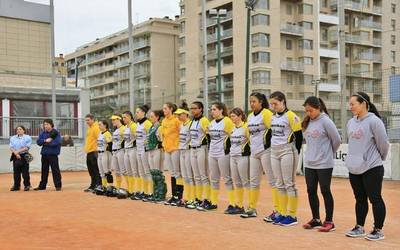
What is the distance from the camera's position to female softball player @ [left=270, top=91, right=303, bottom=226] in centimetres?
848

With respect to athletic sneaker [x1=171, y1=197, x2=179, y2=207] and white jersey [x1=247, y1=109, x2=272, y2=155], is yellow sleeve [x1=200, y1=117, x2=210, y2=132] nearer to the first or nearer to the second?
white jersey [x1=247, y1=109, x2=272, y2=155]

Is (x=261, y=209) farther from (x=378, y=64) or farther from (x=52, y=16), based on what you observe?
(x=378, y=64)

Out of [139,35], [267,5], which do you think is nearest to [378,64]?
[267,5]

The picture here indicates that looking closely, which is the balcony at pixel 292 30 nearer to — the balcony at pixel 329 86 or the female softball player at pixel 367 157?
the balcony at pixel 329 86

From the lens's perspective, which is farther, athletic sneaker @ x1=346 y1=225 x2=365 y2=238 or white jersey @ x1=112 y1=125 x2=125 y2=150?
white jersey @ x1=112 y1=125 x2=125 y2=150

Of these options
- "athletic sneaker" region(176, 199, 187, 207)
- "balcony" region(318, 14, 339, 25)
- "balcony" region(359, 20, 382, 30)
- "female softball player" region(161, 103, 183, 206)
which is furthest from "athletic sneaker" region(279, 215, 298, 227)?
"balcony" region(359, 20, 382, 30)

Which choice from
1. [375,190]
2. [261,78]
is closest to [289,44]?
[261,78]

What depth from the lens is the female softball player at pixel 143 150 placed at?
39.4 feet

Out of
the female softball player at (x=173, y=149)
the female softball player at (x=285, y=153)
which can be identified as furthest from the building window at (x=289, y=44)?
the female softball player at (x=285, y=153)

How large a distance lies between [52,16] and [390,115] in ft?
45.7

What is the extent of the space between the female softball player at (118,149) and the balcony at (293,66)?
4950 cm

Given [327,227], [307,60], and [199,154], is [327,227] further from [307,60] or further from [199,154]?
[307,60]

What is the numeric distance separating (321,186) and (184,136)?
351 centimetres

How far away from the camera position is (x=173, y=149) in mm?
11211
